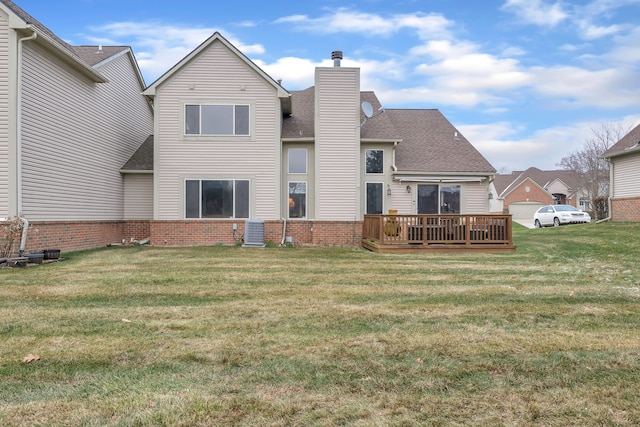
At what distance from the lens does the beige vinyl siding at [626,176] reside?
1961cm

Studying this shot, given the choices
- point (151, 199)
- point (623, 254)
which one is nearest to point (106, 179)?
point (151, 199)

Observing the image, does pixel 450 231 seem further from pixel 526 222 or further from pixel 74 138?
pixel 526 222

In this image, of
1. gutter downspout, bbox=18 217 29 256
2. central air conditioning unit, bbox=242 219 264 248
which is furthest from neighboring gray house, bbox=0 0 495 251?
A: gutter downspout, bbox=18 217 29 256

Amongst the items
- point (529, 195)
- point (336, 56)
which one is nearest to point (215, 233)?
point (336, 56)

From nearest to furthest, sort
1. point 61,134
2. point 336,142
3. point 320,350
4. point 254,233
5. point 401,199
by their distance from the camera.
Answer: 1. point 320,350
2. point 61,134
3. point 254,233
4. point 336,142
5. point 401,199

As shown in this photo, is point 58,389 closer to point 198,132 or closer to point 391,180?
point 198,132

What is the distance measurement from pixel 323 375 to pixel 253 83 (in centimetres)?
1340

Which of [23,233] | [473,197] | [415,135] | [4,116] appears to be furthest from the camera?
[415,135]

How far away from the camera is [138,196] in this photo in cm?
1672

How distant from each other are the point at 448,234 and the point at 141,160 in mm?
11919

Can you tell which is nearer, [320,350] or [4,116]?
[320,350]

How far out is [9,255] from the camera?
10.2 m

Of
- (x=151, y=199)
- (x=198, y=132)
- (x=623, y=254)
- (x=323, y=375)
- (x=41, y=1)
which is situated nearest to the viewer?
(x=323, y=375)

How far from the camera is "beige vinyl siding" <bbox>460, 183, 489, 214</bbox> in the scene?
17094 mm
